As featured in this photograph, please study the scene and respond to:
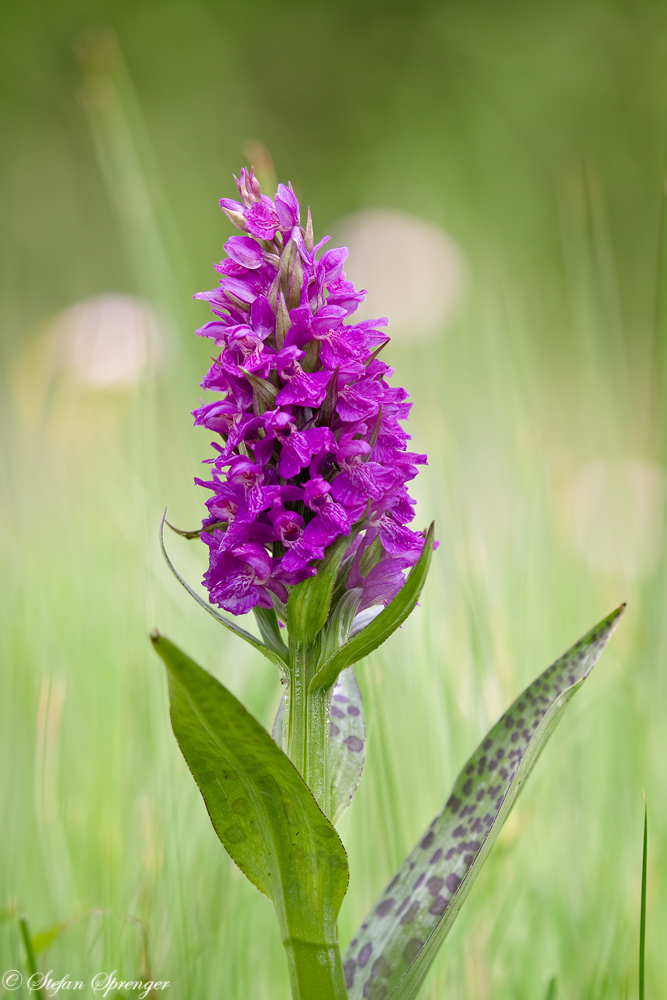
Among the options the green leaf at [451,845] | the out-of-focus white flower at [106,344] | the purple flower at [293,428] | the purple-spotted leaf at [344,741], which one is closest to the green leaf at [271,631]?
the purple flower at [293,428]

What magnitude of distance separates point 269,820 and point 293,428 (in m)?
0.69

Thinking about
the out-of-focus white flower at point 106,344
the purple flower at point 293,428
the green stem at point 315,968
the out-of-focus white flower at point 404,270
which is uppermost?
the out-of-focus white flower at point 404,270

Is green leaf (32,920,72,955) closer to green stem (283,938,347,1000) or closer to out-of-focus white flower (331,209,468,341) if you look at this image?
green stem (283,938,347,1000)

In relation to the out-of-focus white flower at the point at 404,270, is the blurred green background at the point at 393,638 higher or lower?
lower

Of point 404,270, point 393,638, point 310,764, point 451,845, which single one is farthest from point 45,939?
point 404,270

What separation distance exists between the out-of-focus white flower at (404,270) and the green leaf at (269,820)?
2879mm

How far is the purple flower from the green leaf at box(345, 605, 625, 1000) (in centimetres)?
36

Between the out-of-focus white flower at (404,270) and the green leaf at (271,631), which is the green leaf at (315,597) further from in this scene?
the out-of-focus white flower at (404,270)

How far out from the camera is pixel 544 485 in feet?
9.21

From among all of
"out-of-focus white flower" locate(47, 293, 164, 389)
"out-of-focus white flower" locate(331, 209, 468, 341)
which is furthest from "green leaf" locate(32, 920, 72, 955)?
"out-of-focus white flower" locate(331, 209, 468, 341)

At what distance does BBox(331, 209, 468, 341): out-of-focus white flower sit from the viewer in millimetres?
4375

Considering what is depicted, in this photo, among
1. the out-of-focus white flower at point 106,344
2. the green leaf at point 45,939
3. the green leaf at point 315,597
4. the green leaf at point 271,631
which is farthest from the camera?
the out-of-focus white flower at point 106,344

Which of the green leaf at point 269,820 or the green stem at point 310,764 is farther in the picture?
the green stem at point 310,764

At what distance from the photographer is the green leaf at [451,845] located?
4.40 ft
